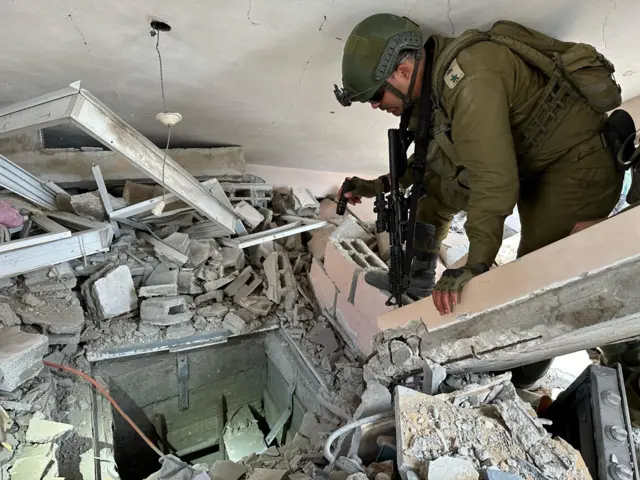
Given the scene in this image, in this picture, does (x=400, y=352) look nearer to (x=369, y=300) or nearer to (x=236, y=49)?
(x=369, y=300)

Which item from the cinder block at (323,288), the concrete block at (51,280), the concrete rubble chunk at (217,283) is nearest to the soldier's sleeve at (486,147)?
the cinder block at (323,288)

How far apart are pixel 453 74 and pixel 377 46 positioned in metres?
0.31

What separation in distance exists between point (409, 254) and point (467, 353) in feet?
1.92

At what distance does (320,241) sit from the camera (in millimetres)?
4027

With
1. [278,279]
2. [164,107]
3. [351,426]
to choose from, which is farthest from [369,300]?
[164,107]

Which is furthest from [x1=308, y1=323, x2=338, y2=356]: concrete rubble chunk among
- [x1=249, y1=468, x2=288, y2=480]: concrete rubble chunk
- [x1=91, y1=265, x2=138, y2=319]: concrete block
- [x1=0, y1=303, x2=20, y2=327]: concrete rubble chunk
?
[x1=0, y1=303, x2=20, y2=327]: concrete rubble chunk

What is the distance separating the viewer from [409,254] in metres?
2.18

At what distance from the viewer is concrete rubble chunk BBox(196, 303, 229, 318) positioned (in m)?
3.53

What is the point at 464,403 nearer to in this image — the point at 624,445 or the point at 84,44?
the point at 624,445

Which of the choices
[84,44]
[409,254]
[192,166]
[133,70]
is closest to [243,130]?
[192,166]

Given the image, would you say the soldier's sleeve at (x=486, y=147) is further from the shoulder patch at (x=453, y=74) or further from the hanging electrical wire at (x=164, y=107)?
the hanging electrical wire at (x=164, y=107)

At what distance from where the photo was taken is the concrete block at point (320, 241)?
3.94 metres

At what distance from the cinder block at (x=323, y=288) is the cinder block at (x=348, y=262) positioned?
2.5 inches

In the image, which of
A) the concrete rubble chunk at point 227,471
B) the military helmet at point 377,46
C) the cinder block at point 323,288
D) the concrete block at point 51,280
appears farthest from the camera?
the cinder block at point 323,288
